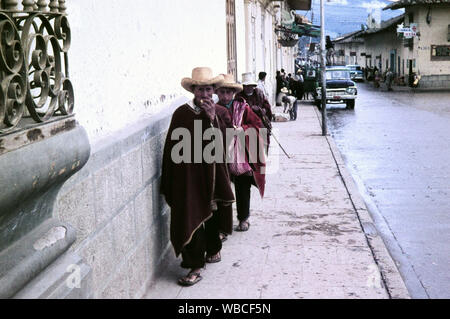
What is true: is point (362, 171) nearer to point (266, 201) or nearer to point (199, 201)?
point (266, 201)

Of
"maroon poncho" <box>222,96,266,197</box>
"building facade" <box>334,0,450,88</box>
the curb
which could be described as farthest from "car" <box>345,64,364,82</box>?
A: "maroon poncho" <box>222,96,266,197</box>

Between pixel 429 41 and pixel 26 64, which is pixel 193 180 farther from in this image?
pixel 429 41

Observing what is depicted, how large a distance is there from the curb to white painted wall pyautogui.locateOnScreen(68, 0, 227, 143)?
2534 mm

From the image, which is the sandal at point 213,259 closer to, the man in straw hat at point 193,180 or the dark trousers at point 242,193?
the man in straw hat at point 193,180

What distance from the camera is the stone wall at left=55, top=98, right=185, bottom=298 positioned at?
3.54 metres

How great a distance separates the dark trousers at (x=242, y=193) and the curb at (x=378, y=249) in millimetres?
1379

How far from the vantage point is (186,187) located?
5.44 m

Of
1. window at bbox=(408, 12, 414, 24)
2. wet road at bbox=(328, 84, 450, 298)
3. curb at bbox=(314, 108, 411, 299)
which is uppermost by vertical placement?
window at bbox=(408, 12, 414, 24)

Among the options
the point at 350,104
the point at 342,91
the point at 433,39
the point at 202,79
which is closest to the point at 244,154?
the point at 202,79

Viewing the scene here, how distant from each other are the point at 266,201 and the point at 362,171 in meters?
3.63

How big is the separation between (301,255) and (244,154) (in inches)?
54.6

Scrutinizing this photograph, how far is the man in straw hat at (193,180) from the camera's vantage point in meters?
5.46

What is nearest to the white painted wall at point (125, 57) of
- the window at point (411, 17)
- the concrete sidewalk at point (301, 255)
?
the concrete sidewalk at point (301, 255)

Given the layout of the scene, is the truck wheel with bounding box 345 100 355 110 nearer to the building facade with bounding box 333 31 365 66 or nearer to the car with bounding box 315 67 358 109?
the car with bounding box 315 67 358 109
